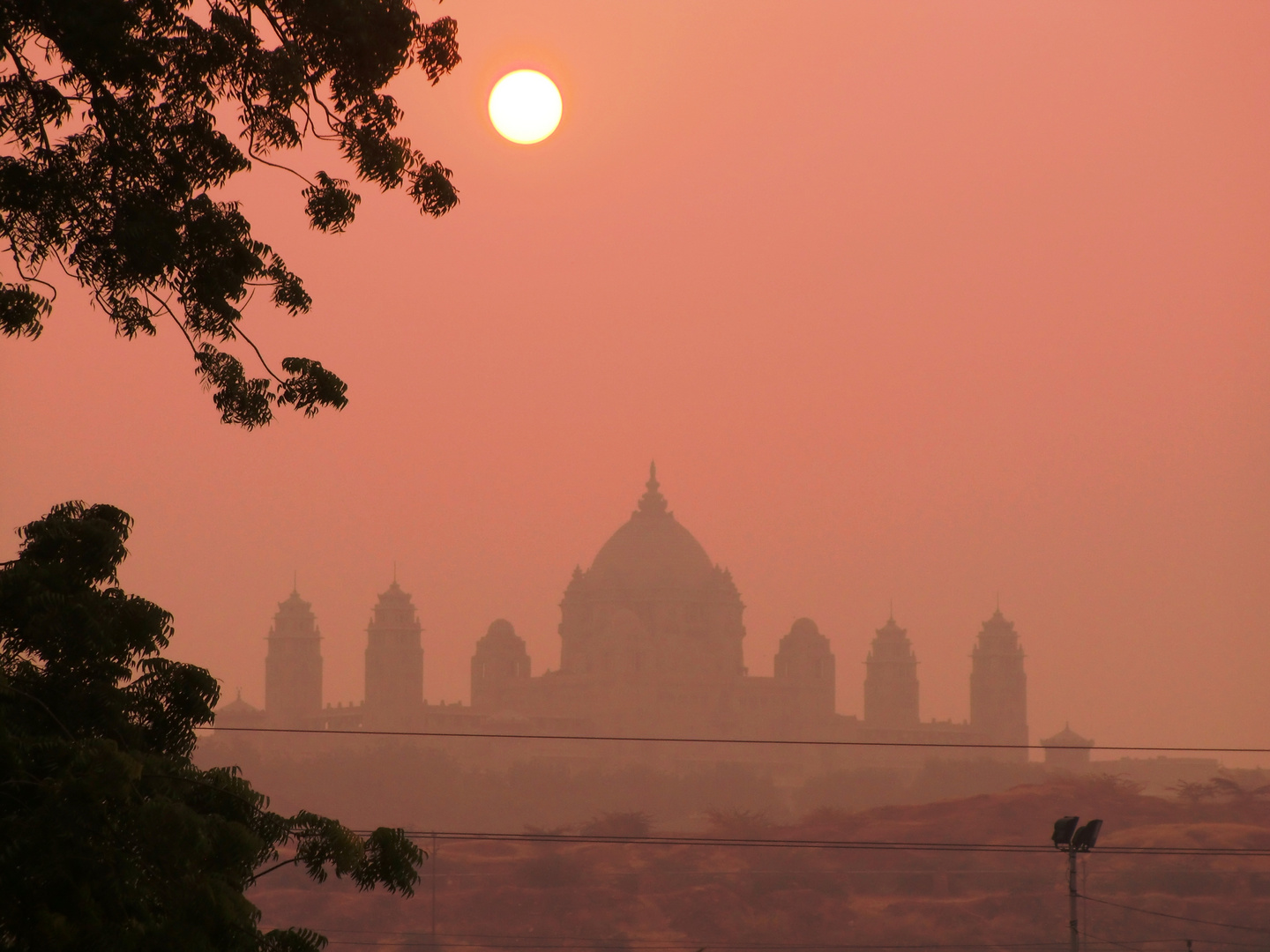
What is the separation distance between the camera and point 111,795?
781cm

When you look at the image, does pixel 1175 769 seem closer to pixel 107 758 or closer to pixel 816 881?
pixel 816 881

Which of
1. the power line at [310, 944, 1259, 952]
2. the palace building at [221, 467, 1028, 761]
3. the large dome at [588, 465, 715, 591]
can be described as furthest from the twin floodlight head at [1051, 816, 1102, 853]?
the large dome at [588, 465, 715, 591]

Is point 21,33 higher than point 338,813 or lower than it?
A: higher

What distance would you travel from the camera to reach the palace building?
118m

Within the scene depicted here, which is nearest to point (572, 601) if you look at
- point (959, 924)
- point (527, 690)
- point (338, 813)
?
point (527, 690)

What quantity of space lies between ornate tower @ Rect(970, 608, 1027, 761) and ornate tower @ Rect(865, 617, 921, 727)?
519 cm

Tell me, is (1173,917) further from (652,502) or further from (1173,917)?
(652,502)

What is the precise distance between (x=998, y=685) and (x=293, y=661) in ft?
182

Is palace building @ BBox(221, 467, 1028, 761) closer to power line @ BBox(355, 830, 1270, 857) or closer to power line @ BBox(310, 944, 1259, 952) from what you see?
power line @ BBox(355, 830, 1270, 857)

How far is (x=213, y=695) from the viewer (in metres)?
9.69

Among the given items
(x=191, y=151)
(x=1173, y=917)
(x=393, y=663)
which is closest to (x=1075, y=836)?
(x=191, y=151)

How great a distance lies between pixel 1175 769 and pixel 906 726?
2193cm

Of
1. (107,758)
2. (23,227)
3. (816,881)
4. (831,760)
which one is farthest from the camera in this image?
(831,760)

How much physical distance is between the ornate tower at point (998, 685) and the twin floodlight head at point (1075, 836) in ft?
359
